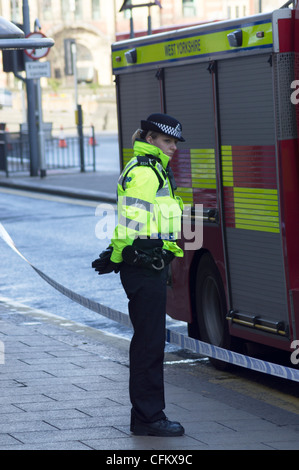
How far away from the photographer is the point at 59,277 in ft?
40.2

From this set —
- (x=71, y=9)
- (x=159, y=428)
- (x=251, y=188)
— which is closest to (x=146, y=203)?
(x=159, y=428)

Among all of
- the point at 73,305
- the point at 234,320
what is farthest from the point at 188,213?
the point at 73,305

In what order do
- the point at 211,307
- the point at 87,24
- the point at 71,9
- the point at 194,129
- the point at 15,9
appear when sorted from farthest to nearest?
the point at 71,9
the point at 87,24
the point at 15,9
the point at 211,307
the point at 194,129

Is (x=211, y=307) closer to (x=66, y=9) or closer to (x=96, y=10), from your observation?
(x=66, y=9)

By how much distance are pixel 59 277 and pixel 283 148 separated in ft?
19.6

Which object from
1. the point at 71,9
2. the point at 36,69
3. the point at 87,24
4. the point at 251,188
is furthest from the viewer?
the point at 71,9

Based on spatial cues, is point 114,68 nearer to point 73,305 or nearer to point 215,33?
point 215,33

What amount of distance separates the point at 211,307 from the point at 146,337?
2368mm

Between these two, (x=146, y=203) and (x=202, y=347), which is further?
(x=202, y=347)

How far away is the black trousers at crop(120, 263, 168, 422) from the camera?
18.6ft

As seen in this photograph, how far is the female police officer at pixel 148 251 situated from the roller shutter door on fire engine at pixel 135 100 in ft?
8.60

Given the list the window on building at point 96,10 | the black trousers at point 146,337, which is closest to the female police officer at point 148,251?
the black trousers at point 146,337

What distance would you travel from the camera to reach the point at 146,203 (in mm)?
5582

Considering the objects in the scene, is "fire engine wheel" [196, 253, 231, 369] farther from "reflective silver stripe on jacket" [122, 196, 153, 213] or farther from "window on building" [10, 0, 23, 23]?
"window on building" [10, 0, 23, 23]
